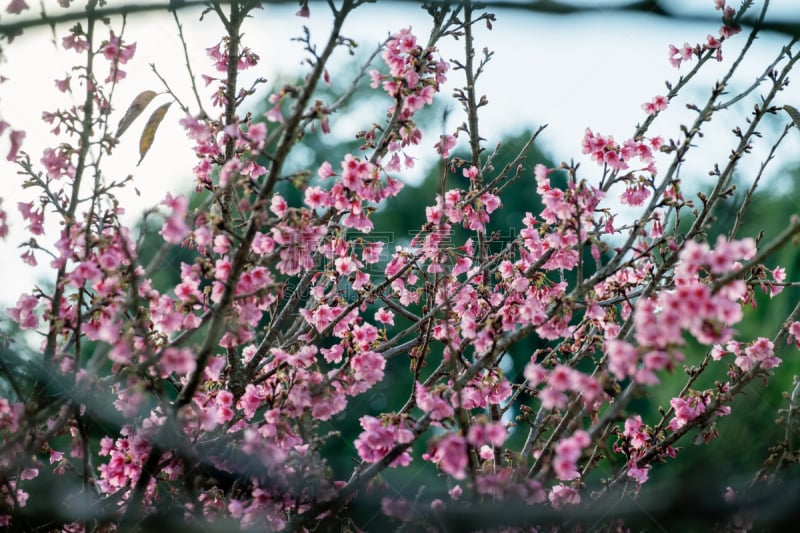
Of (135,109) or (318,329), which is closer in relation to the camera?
(135,109)

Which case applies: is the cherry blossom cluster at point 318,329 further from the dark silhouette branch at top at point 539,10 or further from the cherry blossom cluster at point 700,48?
the dark silhouette branch at top at point 539,10

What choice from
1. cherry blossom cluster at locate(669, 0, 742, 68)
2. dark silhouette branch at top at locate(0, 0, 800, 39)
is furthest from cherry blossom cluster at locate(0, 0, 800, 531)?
dark silhouette branch at top at locate(0, 0, 800, 39)

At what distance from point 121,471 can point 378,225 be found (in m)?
16.4

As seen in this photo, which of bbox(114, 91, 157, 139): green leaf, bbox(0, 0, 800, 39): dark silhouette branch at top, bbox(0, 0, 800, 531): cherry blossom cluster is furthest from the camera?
bbox(114, 91, 157, 139): green leaf

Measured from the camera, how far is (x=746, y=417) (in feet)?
15.5

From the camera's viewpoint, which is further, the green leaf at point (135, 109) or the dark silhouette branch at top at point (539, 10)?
the green leaf at point (135, 109)

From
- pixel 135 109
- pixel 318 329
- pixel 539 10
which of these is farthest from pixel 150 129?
pixel 539 10

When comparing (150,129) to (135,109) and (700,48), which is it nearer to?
(135,109)

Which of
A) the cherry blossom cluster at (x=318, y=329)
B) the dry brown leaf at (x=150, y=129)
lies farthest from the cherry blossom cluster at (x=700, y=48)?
the dry brown leaf at (x=150, y=129)

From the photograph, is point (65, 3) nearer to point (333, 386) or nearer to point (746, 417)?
point (333, 386)

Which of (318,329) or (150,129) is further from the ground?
(150,129)

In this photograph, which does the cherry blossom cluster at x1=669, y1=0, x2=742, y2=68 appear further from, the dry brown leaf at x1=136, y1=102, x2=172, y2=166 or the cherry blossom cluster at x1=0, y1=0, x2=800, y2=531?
the dry brown leaf at x1=136, y1=102, x2=172, y2=166

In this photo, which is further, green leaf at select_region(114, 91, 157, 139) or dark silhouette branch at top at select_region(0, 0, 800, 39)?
green leaf at select_region(114, 91, 157, 139)

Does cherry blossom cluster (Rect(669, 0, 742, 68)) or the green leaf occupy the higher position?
cherry blossom cluster (Rect(669, 0, 742, 68))
